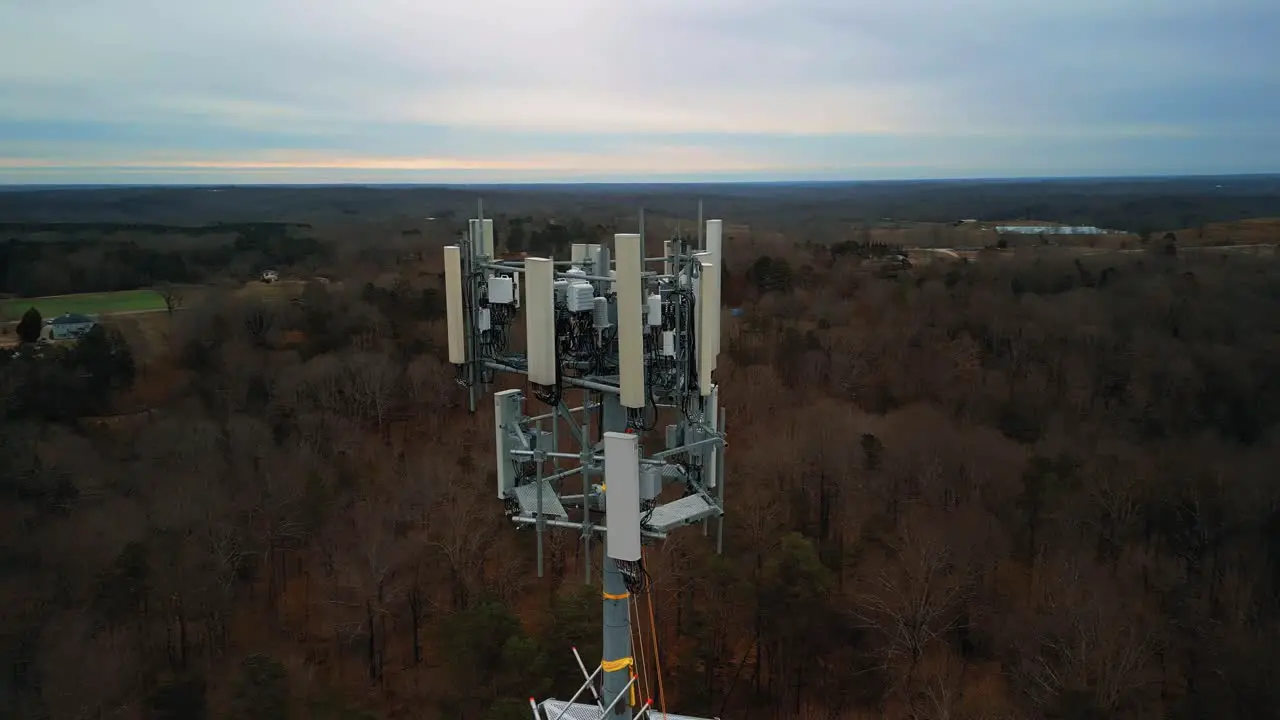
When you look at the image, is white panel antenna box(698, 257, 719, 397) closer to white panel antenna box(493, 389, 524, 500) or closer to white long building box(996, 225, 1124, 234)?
white panel antenna box(493, 389, 524, 500)

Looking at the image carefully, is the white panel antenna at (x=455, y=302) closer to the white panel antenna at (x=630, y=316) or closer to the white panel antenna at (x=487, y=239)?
the white panel antenna at (x=487, y=239)

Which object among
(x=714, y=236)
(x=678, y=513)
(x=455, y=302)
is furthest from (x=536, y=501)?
(x=714, y=236)

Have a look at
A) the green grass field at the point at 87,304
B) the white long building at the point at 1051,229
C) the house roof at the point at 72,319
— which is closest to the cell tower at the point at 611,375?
the house roof at the point at 72,319

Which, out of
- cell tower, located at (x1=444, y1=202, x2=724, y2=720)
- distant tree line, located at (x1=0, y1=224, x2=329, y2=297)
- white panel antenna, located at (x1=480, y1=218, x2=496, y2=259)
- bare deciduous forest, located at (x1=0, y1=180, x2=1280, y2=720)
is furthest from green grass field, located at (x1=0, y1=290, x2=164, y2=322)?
cell tower, located at (x1=444, y1=202, x2=724, y2=720)

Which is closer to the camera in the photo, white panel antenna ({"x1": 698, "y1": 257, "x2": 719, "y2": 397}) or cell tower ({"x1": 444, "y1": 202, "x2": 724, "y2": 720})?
cell tower ({"x1": 444, "y1": 202, "x2": 724, "y2": 720})

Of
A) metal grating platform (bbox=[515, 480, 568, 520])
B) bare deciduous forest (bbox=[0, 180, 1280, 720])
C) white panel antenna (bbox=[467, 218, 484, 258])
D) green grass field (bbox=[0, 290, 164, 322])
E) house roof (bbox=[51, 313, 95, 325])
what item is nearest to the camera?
metal grating platform (bbox=[515, 480, 568, 520])

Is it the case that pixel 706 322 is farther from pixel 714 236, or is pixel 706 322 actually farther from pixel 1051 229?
pixel 1051 229
